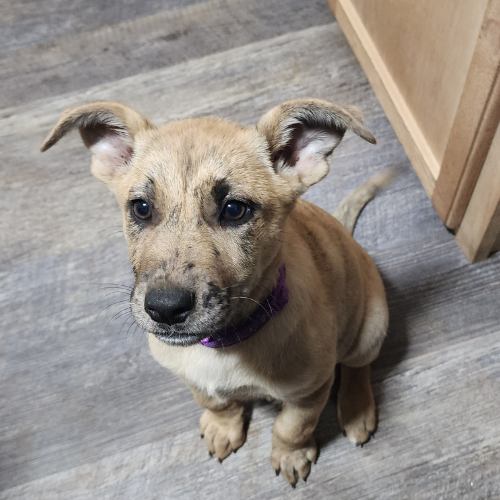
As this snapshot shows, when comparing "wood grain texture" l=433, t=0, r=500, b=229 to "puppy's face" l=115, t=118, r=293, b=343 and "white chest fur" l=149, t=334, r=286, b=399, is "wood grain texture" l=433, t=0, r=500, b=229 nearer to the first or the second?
"puppy's face" l=115, t=118, r=293, b=343

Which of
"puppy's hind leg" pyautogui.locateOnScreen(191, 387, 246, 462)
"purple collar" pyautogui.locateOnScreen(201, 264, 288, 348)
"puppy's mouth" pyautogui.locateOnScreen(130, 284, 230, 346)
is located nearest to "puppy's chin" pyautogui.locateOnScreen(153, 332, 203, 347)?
"puppy's mouth" pyautogui.locateOnScreen(130, 284, 230, 346)

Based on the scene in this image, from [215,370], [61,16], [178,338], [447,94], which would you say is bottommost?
[61,16]

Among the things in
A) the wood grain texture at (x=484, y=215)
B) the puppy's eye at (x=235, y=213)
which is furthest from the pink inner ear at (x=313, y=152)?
the wood grain texture at (x=484, y=215)

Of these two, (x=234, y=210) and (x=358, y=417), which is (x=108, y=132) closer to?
(x=234, y=210)

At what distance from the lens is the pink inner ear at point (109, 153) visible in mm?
1583

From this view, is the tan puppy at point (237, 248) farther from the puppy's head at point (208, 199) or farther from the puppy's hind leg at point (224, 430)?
the puppy's hind leg at point (224, 430)

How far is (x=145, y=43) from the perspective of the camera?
3.32m

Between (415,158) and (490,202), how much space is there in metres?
0.62

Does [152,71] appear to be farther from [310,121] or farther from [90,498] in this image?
[90,498]

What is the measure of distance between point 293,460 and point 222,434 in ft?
0.98

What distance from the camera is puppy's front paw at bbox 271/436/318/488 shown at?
193 cm

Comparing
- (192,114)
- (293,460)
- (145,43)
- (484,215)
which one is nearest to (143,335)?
(293,460)

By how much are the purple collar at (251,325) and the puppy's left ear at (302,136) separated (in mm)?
321

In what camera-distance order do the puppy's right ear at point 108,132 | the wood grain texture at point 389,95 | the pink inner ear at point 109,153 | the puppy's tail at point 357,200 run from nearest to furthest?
the puppy's right ear at point 108,132, the pink inner ear at point 109,153, the puppy's tail at point 357,200, the wood grain texture at point 389,95
